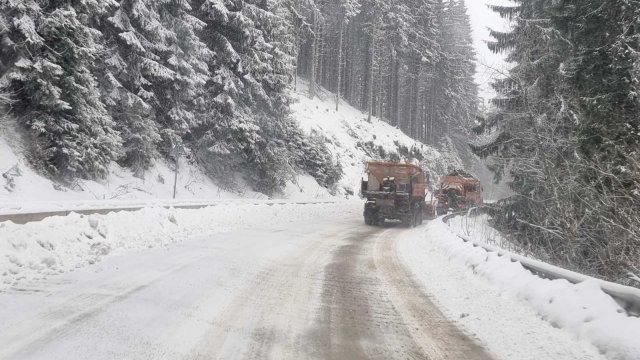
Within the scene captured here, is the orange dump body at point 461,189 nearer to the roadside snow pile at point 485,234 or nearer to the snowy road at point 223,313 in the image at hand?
the roadside snow pile at point 485,234

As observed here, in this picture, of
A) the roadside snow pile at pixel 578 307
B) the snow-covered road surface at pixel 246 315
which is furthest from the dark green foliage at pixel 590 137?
the snow-covered road surface at pixel 246 315

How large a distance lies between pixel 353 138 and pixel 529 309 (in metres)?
42.7

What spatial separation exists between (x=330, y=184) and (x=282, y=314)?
3176 cm

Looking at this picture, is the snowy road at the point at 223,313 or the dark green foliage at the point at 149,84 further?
the dark green foliage at the point at 149,84

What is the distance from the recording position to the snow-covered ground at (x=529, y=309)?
4578 mm

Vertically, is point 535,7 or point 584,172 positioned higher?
point 535,7

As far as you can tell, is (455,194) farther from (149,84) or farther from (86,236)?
(86,236)

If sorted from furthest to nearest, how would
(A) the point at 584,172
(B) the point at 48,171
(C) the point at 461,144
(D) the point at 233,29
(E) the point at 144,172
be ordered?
1. (C) the point at 461,144
2. (D) the point at 233,29
3. (E) the point at 144,172
4. (B) the point at 48,171
5. (A) the point at 584,172

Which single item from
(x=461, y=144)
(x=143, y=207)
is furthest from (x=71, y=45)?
(x=461, y=144)

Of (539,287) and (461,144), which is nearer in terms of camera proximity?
(539,287)

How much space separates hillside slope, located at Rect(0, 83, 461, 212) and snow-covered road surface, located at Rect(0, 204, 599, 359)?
14.2 ft

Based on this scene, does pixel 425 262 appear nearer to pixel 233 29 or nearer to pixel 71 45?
pixel 71 45

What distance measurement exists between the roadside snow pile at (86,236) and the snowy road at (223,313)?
1.42 ft

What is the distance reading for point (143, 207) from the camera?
1317 cm
